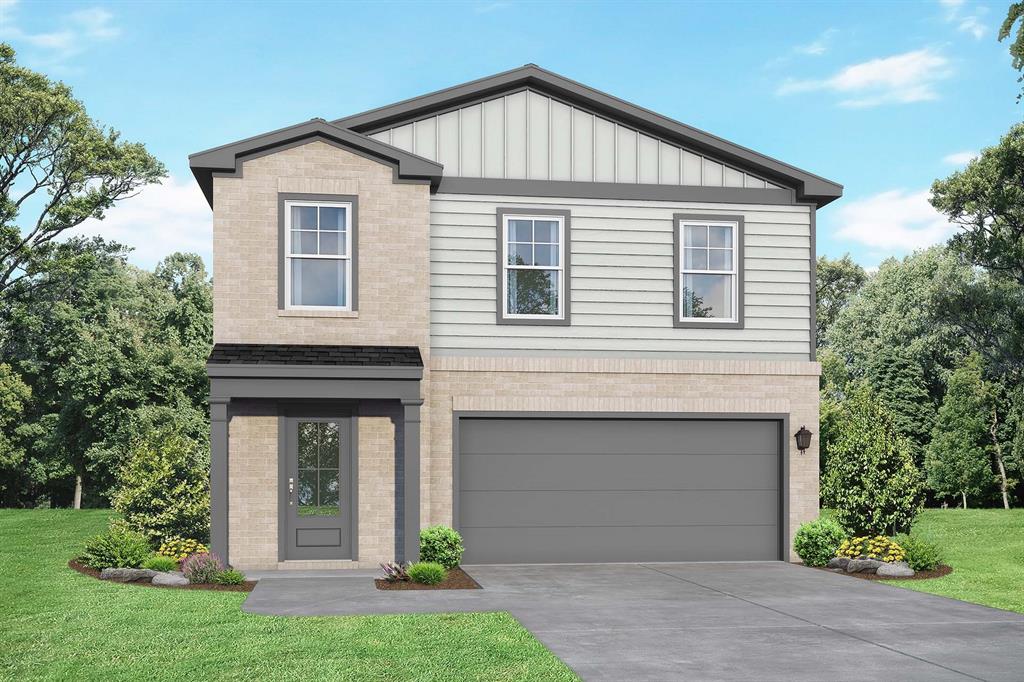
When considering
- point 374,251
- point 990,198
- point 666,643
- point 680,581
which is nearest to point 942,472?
point 990,198

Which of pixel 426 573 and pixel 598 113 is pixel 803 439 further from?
pixel 426 573

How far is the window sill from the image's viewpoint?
1638 cm

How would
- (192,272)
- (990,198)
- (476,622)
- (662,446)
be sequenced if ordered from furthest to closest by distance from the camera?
1. (192,272)
2. (990,198)
3. (662,446)
4. (476,622)

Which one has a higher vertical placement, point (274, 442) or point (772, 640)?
point (274, 442)

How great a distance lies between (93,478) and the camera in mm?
39812

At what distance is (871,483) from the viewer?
17297 millimetres

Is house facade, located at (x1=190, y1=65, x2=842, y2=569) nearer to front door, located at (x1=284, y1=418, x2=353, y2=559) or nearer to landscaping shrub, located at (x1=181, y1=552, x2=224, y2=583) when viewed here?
front door, located at (x1=284, y1=418, x2=353, y2=559)

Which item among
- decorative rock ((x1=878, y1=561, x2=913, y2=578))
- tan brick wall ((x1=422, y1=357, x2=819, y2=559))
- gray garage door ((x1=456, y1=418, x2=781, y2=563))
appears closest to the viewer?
decorative rock ((x1=878, y1=561, x2=913, y2=578))

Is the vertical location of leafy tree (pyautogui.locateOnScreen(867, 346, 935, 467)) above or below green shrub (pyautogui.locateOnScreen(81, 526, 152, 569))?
above

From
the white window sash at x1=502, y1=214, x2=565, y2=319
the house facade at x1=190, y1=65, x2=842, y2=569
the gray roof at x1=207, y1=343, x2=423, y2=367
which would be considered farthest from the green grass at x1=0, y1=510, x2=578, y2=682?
the white window sash at x1=502, y1=214, x2=565, y2=319

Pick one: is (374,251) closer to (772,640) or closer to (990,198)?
(772,640)

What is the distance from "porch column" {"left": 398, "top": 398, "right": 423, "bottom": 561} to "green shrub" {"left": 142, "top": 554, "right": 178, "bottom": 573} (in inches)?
131

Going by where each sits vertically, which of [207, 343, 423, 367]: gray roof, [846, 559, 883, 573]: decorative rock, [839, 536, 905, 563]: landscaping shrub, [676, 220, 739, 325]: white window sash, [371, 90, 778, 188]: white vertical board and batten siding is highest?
[371, 90, 778, 188]: white vertical board and batten siding

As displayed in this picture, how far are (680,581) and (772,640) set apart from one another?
450 cm
